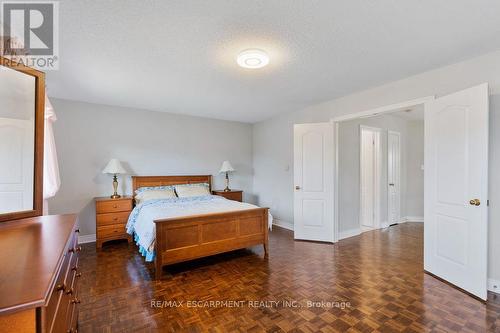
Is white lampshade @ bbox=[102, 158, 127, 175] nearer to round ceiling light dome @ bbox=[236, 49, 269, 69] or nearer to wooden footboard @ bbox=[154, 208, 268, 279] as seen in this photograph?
wooden footboard @ bbox=[154, 208, 268, 279]

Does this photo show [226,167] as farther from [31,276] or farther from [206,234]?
[31,276]

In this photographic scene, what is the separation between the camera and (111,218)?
3814mm

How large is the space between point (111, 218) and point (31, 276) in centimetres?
345

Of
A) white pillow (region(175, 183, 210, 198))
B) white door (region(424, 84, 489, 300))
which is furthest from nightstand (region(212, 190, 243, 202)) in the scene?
white door (region(424, 84, 489, 300))

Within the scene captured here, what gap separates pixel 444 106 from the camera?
2.56 metres

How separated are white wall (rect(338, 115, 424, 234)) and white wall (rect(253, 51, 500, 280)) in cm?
71

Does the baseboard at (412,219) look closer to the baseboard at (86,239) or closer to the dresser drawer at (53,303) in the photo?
the dresser drawer at (53,303)

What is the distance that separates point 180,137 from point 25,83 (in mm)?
3381

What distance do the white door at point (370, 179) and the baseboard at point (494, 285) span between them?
95.1 inches

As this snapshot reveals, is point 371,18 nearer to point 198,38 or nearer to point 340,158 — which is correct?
point 198,38

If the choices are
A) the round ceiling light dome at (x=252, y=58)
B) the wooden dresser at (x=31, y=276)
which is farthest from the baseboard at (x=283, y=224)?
the wooden dresser at (x=31, y=276)

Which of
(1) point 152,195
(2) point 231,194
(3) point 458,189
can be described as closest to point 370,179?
(3) point 458,189

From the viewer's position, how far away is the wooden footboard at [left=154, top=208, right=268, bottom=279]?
2.69m

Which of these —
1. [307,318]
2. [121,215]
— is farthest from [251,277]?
[121,215]
